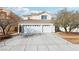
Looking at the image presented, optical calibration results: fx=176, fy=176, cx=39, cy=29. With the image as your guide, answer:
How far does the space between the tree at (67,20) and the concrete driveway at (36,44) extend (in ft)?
0.64

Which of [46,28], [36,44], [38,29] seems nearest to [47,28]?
[46,28]

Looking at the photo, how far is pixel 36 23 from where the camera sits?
266 cm

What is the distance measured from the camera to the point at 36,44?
2637 millimetres

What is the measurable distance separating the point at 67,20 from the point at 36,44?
58 cm

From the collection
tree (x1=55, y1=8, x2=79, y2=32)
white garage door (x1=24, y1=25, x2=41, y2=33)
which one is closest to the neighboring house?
white garage door (x1=24, y1=25, x2=41, y2=33)

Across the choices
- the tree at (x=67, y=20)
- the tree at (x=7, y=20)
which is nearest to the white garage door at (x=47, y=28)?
the tree at (x=67, y=20)

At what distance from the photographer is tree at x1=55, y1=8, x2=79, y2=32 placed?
2.59 meters

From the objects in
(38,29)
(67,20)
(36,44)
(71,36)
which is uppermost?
(67,20)

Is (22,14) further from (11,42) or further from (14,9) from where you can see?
(11,42)

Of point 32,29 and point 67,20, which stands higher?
point 67,20

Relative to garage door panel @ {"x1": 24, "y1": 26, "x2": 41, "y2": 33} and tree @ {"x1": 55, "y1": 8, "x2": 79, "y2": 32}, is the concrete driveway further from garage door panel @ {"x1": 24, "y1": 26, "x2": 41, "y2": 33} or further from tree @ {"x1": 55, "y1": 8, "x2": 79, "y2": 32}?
tree @ {"x1": 55, "y1": 8, "x2": 79, "y2": 32}

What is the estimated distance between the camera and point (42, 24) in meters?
2.66

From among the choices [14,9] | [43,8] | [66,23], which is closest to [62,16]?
[66,23]

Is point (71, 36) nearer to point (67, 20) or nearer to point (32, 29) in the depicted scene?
point (67, 20)
